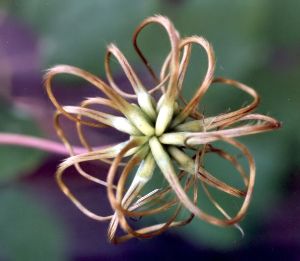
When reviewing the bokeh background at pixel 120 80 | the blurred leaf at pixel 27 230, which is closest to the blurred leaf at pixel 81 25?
the bokeh background at pixel 120 80

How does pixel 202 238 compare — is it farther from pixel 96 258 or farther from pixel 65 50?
pixel 65 50

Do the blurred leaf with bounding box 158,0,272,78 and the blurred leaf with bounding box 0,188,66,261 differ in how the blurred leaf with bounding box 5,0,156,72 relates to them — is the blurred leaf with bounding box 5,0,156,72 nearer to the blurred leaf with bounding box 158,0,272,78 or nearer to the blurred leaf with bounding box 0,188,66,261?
the blurred leaf with bounding box 158,0,272,78

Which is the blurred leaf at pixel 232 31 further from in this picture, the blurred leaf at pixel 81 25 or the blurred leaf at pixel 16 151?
the blurred leaf at pixel 16 151

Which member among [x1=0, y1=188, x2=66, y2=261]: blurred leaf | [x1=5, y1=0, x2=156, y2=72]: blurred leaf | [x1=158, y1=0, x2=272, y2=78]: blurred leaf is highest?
[x1=5, y1=0, x2=156, y2=72]: blurred leaf

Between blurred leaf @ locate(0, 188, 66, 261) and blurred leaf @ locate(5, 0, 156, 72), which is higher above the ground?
blurred leaf @ locate(5, 0, 156, 72)

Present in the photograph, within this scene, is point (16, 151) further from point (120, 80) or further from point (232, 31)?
point (232, 31)

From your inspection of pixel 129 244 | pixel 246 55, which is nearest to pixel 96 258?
pixel 129 244

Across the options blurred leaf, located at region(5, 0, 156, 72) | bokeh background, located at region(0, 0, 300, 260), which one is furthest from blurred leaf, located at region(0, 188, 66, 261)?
blurred leaf, located at region(5, 0, 156, 72)

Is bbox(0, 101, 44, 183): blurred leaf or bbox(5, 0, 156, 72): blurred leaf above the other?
bbox(5, 0, 156, 72): blurred leaf
